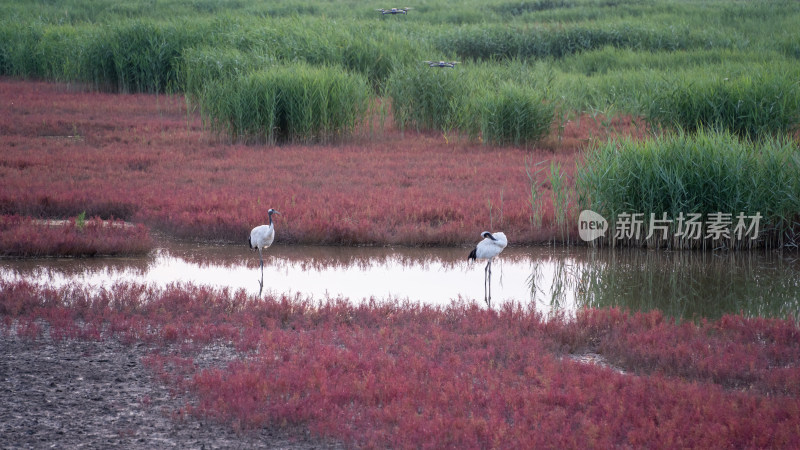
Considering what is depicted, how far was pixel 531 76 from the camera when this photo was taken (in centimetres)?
2238

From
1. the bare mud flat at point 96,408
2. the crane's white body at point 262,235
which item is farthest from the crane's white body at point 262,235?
the bare mud flat at point 96,408

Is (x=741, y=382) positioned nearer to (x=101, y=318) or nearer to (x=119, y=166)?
(x=101, y=318)

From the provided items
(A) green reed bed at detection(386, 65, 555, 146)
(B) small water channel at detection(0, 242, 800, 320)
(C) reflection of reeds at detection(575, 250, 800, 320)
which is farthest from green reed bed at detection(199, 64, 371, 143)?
(C) reflection of reeds at detection(575, 250, 800, 320)

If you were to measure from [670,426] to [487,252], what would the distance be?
4.65m

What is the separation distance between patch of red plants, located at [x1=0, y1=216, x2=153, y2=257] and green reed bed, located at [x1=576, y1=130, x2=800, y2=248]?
6875mm

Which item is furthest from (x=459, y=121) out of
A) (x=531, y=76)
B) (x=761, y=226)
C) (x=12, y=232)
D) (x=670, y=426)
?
(x=670, y=426)

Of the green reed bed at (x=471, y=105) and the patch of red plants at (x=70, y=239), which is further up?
the green reed bed at (x=471, y=105)

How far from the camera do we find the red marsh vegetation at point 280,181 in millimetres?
12414

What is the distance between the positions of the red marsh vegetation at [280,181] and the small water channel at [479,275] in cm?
46

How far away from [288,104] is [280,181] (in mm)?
4250

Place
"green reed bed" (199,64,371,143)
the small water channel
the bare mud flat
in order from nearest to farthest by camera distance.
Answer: the bare mud flat → the small water channel → "green reed bed" (199,64,371,143)

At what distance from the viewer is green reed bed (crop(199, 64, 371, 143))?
18531 mm
